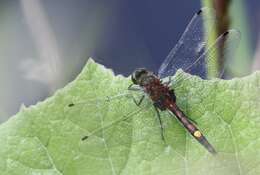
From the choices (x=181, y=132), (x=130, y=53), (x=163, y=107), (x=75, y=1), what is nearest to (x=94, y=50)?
(x=130, y=53)

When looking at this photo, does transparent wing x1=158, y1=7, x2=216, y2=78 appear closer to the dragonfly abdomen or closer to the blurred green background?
the blurred green background

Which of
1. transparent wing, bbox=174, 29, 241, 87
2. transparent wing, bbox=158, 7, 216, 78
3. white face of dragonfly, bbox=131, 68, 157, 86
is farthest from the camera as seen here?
transparent wing, bbox=158, 7, 216, 78

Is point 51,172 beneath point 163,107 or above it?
beneath

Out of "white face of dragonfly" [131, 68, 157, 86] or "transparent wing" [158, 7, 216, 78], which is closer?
"white face of dragonfly" [131, 68, 157, 86]

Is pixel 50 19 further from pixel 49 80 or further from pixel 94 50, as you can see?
pixel 49 80

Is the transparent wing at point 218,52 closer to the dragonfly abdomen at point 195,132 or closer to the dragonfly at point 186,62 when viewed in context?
the dragonfly at point 186,62

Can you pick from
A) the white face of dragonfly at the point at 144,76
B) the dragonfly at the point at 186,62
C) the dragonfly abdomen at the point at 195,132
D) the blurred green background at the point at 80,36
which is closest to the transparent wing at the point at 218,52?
the dragonfly at the point at 186,62

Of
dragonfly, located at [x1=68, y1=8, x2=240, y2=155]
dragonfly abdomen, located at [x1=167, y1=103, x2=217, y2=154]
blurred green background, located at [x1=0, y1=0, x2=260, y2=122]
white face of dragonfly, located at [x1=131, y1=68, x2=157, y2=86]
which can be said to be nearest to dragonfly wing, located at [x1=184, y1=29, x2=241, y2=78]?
dragonfly, located at [x1=68, y1=8, x2=240, y2=155]

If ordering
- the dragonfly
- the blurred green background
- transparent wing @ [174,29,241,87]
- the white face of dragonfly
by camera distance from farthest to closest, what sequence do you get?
the blurred green background < the white face of dragonfly < transparent wing @ [174,29,241,87] < the dragonfly

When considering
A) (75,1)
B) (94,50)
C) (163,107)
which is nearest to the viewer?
(163,107)
